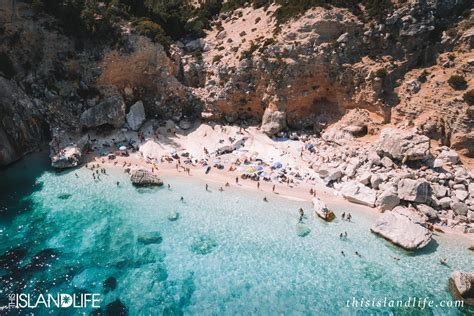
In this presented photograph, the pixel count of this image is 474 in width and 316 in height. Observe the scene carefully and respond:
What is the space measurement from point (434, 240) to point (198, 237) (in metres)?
20.5

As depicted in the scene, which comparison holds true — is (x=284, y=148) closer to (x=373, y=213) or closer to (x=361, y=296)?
(x=373, y=213)

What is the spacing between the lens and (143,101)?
46.2 meters

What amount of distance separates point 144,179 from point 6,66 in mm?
24610

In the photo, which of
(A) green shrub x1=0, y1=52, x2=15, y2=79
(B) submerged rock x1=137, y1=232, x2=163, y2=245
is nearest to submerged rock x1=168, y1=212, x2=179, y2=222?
(B) submerged rock x1=137, y1=232, x2=163, y2=245

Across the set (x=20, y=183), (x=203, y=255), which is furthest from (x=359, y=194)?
(x=20, y=183)

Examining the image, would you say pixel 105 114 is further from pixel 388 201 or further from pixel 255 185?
pixel 388 201

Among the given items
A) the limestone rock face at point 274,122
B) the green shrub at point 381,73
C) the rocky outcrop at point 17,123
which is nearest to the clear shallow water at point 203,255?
the rocky outcrop at point 17,123

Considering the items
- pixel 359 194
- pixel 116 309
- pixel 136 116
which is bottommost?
pixel 116 309

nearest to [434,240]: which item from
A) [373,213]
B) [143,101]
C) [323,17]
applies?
[373,213]

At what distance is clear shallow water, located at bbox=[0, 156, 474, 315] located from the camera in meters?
22.5

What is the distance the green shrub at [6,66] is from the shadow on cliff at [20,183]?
35.5 ft

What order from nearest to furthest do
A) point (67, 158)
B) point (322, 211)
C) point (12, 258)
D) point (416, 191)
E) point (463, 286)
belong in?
point (463, 286)
point (12, 258)
point (322, 211)
point (416, 191)
point (67, 158)

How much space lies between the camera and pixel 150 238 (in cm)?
2781

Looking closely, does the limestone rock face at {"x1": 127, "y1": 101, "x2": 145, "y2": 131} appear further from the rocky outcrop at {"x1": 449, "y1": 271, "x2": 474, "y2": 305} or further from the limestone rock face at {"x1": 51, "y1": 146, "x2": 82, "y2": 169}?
the rocky outcrop at {"x1": 449, "y1": 271, "x2": 474, "y2": 305}
